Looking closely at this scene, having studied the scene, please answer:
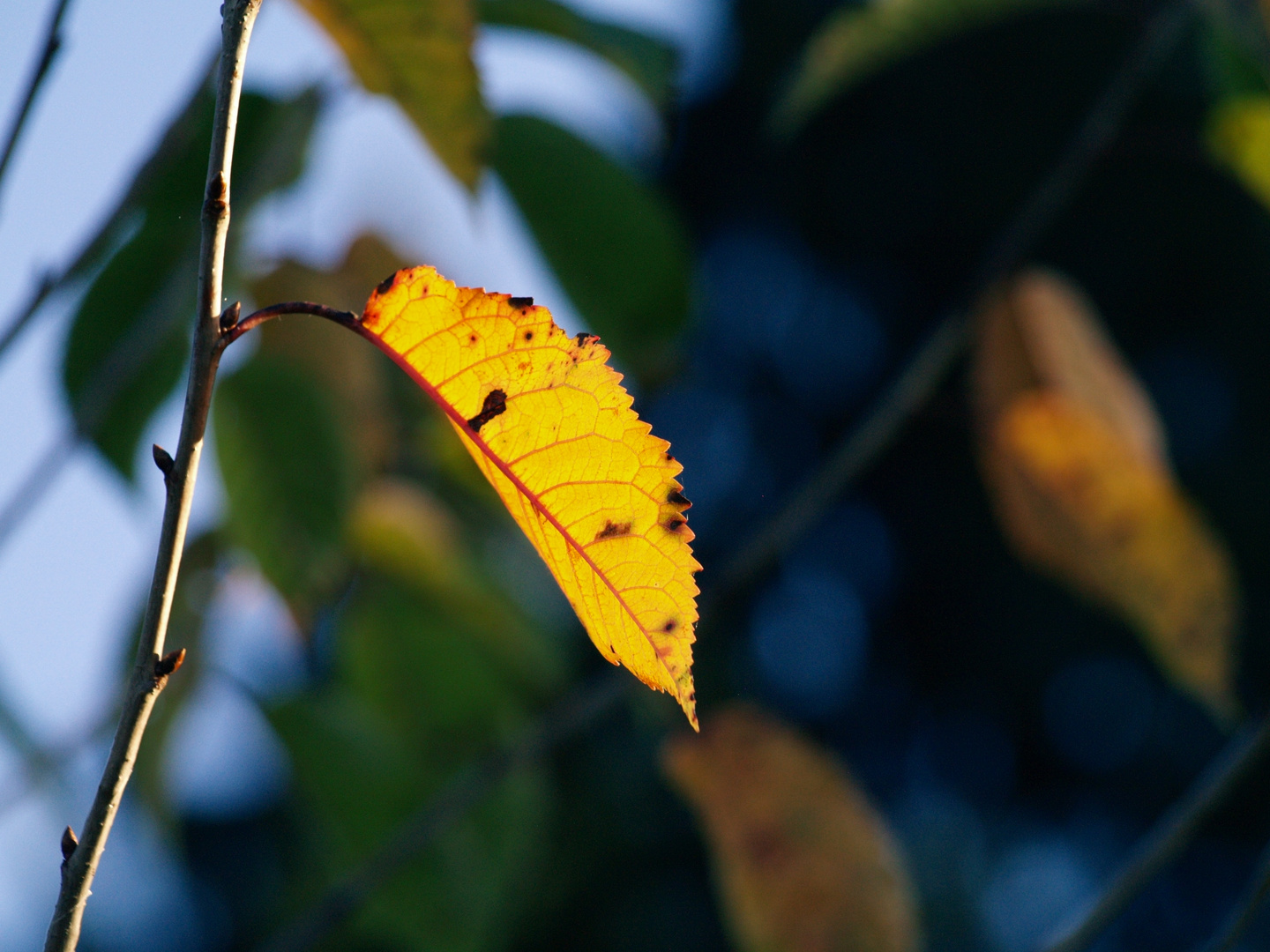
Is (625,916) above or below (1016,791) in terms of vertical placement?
above

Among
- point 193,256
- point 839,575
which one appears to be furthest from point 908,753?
point 193,256

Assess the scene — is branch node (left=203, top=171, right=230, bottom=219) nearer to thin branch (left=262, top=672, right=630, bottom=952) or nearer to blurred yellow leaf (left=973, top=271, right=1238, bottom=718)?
thin branch (left=262, top=672, right=630, bottom=952)

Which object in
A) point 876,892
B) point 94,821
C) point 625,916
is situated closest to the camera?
point 94,821

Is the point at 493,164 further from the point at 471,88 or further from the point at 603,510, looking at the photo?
the point at 603,510

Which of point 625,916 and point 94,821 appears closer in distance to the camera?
point 94,821

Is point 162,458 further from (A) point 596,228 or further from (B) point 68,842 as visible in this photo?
(A) point 596,228

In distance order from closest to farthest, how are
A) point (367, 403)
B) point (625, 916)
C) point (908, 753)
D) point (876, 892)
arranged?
point (876, 892) < point (367, 403) < point (625, 916) < point (908, 753)

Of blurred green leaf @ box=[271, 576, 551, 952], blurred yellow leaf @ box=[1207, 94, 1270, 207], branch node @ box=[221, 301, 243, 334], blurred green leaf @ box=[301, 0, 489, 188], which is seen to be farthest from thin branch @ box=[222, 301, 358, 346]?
blurred yellow leaf @ box=[1207, 94, 1270, 207]
